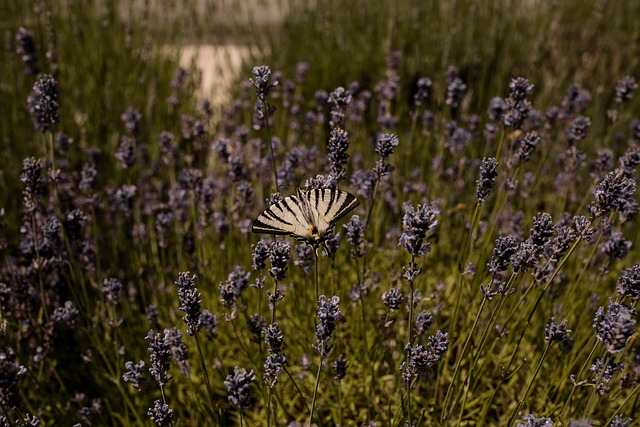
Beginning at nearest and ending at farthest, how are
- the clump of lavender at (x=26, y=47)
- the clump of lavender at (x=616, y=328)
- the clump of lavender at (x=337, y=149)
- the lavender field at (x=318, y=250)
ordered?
the clump of lavender at (x=616, y=328) → the lavender field at (x=318, y=250) → the clump of lavender at (x=337, y=149) → the clump of lavender at (x=26, y=47)

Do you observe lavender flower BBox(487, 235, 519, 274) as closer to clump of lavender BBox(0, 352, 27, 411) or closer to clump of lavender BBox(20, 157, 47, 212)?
clump of lavender BBox(0, 352, 27, 411)

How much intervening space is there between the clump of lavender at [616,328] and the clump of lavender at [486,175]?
1.78 ft

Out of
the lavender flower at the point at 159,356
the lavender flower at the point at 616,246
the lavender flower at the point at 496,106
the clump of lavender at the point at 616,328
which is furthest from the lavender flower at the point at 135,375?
the lavender flower at the point at 496,106

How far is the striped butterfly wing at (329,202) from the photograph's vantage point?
5.87 ft

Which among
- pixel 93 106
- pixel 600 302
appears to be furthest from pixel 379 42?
pixel 600 302

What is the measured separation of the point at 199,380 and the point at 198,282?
1.74 feet

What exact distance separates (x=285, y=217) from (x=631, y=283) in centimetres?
117

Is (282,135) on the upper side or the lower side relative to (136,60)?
lower

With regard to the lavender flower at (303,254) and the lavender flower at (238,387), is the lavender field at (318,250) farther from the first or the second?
the lavender flower at (303,254)

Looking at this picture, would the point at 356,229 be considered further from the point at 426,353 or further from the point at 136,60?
the point at 136,60

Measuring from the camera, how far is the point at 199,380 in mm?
2734

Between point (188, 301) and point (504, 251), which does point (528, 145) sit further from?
point (188, 301)

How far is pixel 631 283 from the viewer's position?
172 centimetres

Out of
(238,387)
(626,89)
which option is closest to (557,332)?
(238,387)
